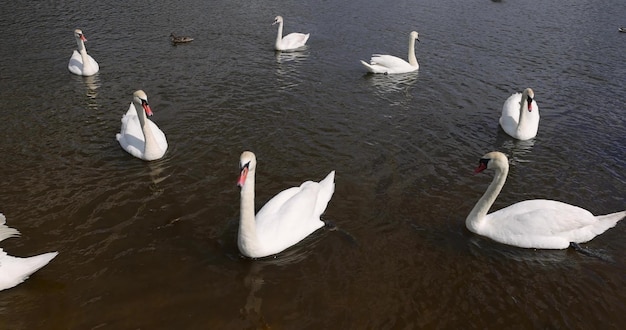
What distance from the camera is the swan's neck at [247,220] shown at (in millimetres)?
5949

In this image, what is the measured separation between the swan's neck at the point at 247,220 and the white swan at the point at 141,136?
3506mm

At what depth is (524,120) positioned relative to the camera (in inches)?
416

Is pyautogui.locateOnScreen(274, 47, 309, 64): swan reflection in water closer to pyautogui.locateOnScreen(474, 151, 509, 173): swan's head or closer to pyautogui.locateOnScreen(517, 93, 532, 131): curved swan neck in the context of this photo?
pyautogui.locateOnScreen(517, 93, 532, 131): curved swan neck

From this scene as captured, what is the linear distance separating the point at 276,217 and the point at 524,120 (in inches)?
274

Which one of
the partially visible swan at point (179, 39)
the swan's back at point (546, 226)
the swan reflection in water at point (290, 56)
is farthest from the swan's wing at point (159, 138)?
the partially visible swan at point (179, 39)

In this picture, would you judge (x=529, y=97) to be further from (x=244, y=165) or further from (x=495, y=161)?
(x=244, y=165)

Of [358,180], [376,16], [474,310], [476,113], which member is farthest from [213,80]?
[376,16]

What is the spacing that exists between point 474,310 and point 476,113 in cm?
741

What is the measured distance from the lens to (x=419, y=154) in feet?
32.4

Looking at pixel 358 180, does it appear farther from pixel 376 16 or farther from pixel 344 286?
pixel 376 16

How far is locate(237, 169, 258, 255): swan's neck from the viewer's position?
595 centimetres

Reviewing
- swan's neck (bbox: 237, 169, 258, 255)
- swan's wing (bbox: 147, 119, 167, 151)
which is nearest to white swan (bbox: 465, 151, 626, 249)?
swan's neck (bbox: 237, 169, 258, 255)

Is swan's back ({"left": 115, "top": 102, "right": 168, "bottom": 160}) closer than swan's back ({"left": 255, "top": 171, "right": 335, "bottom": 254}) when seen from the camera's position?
No

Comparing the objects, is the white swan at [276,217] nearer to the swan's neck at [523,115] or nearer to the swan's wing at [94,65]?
the swan's neck at [523,115]
